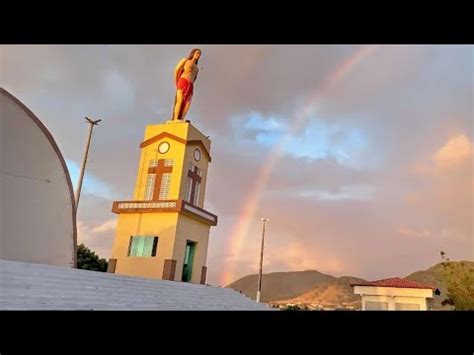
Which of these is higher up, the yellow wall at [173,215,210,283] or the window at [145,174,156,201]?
Result: the window at [145,174,156,201]

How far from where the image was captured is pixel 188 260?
1380cm

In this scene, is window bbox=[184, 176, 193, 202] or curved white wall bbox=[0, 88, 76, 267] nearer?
curved white wall bbox=[0, 88, 76, 267]

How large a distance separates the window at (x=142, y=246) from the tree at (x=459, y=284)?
10516 mm

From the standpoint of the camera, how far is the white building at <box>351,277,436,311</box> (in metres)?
12.8

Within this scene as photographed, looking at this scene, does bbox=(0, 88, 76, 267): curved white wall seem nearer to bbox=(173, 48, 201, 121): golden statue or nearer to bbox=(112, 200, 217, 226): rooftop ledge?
bbox=(112, 200, 217, 226): rooftop ledge

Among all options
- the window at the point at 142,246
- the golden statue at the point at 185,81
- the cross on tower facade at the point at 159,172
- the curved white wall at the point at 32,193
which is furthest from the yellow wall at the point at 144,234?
the golden statue at the point at 185,81

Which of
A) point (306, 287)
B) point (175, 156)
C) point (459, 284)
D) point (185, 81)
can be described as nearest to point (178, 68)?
point (185, 81)

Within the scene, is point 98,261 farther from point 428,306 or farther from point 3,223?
point 428,306

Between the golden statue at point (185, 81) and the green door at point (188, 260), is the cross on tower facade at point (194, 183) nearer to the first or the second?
the green door at point (188, 260)

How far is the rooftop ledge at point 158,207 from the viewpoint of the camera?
12.8 m

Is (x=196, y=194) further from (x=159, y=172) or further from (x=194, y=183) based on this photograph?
(x=159, y=172)

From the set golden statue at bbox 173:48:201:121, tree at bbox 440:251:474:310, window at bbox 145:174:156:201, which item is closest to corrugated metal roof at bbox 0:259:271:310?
window at bbox 145:174:156:201
